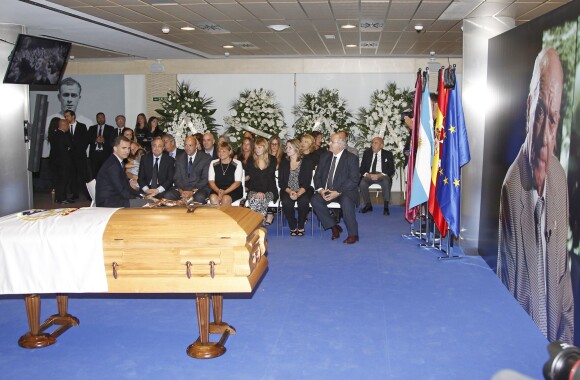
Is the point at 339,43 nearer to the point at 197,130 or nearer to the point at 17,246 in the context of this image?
the point at 197,130

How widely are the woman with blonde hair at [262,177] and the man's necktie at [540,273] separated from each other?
4.71 metres


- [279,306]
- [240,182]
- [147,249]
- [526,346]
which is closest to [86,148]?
[240,182]

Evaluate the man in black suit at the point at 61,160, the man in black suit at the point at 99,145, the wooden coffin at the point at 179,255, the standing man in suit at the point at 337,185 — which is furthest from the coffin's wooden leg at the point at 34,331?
the man in black suit at the point at 99,145

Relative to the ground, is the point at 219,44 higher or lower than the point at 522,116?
higher

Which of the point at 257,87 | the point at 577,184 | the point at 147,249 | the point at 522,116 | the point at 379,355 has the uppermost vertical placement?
the point at 257,87

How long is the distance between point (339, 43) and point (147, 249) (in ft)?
28.5

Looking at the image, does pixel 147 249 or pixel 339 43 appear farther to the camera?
pixel 339 43

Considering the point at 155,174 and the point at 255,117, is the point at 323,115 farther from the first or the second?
the point at 155,174

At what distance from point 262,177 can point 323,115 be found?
4915 mm

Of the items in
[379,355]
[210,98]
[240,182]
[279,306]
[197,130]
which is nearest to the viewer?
[379,355]

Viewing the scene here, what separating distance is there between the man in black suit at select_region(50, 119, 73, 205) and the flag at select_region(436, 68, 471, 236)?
25.6ft

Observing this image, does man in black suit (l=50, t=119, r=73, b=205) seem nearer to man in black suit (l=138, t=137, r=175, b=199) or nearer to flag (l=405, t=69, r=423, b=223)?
man in black suit (l=138, t=137, r=175, b=199)

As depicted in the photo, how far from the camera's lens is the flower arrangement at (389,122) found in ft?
41.7

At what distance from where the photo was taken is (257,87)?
15.8 meters
